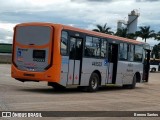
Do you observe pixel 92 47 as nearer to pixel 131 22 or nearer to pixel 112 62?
pixel 112 62

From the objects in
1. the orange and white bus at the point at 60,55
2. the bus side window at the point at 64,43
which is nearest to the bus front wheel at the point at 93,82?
the orange and white bus at the point at 60,55

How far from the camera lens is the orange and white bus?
728 inches

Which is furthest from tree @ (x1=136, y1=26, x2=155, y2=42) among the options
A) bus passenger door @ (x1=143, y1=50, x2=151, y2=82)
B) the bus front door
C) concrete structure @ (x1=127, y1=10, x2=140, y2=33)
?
the bus front door

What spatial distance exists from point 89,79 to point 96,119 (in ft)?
30.7

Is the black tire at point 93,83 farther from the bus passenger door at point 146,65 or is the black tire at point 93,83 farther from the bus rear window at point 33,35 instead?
the bus passenger door at point 146,65

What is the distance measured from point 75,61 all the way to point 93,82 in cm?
225

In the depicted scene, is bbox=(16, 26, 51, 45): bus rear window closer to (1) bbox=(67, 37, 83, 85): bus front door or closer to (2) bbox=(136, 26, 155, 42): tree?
(1) bbox=(67, 37, 83, 85): bus front door

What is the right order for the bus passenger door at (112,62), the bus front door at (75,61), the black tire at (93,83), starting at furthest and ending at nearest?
1. the bus passenger door at (112,62)
2. the black tire at (93,83)
3. the bus front door at (75,61)

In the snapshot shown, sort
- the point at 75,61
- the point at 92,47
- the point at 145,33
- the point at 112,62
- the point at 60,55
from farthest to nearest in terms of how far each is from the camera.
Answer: the point at 145,33
the point at 112,62
the point at 92,47
the point at 75,61
the point at 60,55

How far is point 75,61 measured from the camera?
1969cm

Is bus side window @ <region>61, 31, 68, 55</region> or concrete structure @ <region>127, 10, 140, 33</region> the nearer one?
bus side window @ <region>61, 31, 68, 55</region>

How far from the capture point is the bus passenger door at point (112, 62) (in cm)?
2309

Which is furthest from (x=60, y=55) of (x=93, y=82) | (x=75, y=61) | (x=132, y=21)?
(x=132, y=21)

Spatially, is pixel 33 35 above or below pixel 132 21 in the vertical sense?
below
